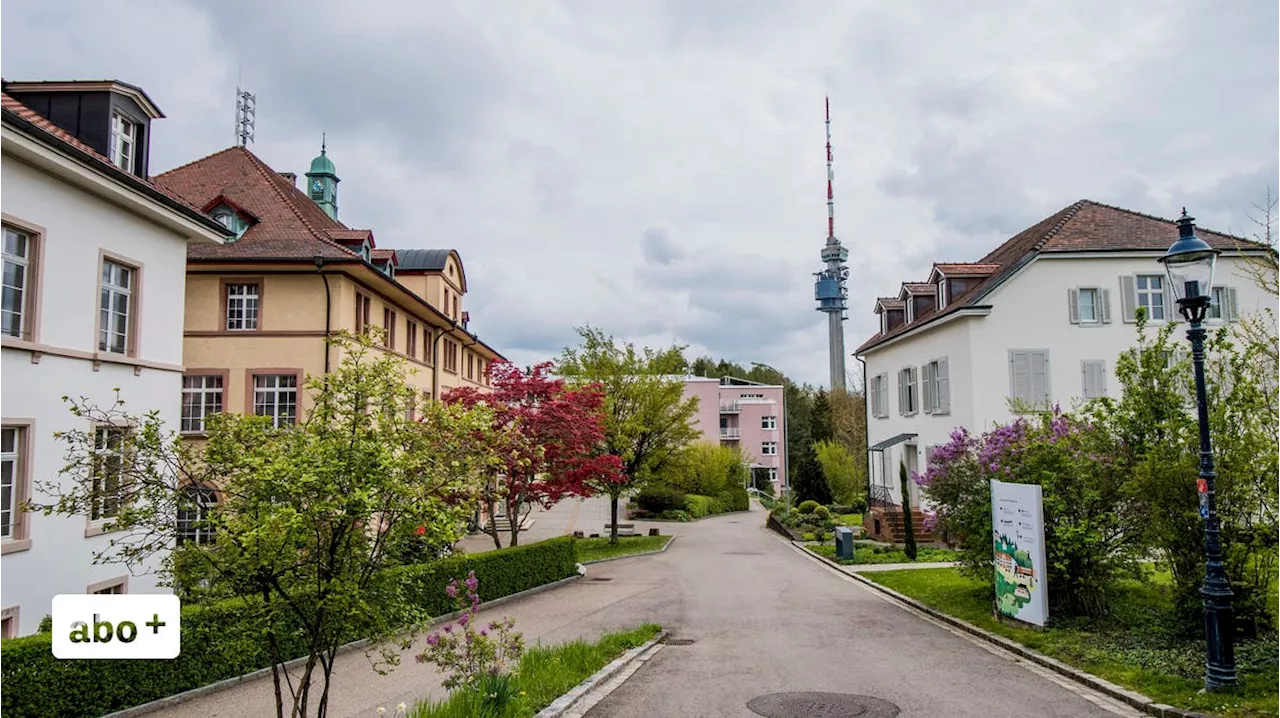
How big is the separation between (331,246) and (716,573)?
14497 millimetres

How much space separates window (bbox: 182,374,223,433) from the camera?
21.5 meters

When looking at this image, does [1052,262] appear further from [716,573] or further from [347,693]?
[347,693]

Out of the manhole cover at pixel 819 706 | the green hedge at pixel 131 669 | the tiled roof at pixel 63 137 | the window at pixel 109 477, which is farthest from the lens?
the tiled roof at pixel 63 137

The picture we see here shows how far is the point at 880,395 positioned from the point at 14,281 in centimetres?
3073

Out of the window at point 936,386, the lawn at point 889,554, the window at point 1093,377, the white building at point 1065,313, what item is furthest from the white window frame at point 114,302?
the window at point 1093,377

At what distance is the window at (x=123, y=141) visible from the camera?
1467 centimetres

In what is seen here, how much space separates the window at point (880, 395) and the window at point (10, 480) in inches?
1172

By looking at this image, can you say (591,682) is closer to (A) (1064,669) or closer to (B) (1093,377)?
(A) (1064,669)

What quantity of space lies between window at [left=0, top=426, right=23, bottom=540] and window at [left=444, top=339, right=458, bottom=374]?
21.7 m

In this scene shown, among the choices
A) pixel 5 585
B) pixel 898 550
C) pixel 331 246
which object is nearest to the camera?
pixel 5 585

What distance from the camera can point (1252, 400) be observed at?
10.2 m

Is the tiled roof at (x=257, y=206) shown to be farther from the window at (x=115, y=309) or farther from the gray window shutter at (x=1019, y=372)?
the gray window shutter at (x=1019, y=372)

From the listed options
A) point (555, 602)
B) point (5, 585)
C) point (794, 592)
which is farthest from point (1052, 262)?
point (5, 585)

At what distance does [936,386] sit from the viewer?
28.0 m
